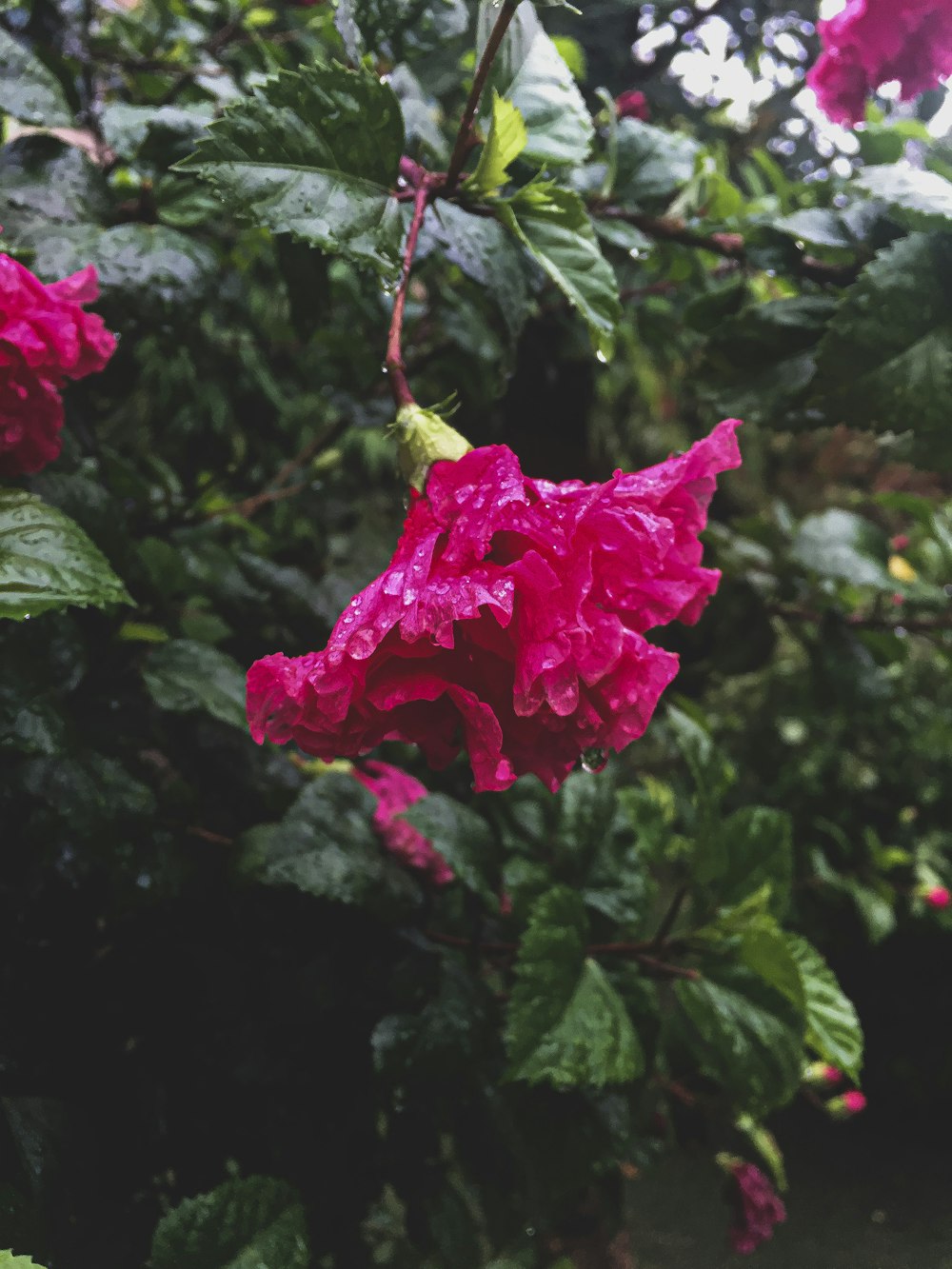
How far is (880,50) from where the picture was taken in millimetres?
750

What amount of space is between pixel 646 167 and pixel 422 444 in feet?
1.46

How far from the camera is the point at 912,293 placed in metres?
0.53

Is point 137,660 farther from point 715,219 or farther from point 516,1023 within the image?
point 715,219

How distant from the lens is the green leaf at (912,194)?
20.4 inches

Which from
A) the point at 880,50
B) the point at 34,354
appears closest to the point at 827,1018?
the point at 34,354

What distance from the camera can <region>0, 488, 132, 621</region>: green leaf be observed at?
14.2 inches

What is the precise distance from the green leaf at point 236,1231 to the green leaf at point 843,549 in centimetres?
80

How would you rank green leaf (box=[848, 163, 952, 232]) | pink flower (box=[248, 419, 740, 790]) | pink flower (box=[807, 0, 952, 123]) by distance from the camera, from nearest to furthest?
pink flower (box=[248, 419, 740, 790]) → green leaf (box=[848, 163, 952, 232]) → pink flower (box=[807, 0, 952, 123])

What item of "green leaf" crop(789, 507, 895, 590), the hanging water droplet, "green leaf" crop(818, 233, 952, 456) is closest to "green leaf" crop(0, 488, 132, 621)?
the hanging water droplet

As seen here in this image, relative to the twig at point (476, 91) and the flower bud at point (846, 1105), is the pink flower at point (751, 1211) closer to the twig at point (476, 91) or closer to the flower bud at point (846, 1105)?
the flower bud at point (846, 1105)

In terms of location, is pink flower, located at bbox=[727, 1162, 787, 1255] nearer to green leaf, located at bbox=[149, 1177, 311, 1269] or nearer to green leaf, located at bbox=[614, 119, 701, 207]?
green leaf, located at bbox=[149, 1177, 311, 1269]

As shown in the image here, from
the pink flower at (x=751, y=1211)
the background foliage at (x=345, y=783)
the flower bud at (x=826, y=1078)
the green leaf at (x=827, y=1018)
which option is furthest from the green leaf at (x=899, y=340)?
the flower bud at (x=826, y=1078)

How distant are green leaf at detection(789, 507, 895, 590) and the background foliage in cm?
2

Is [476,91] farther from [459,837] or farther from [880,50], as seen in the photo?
[880,50]
